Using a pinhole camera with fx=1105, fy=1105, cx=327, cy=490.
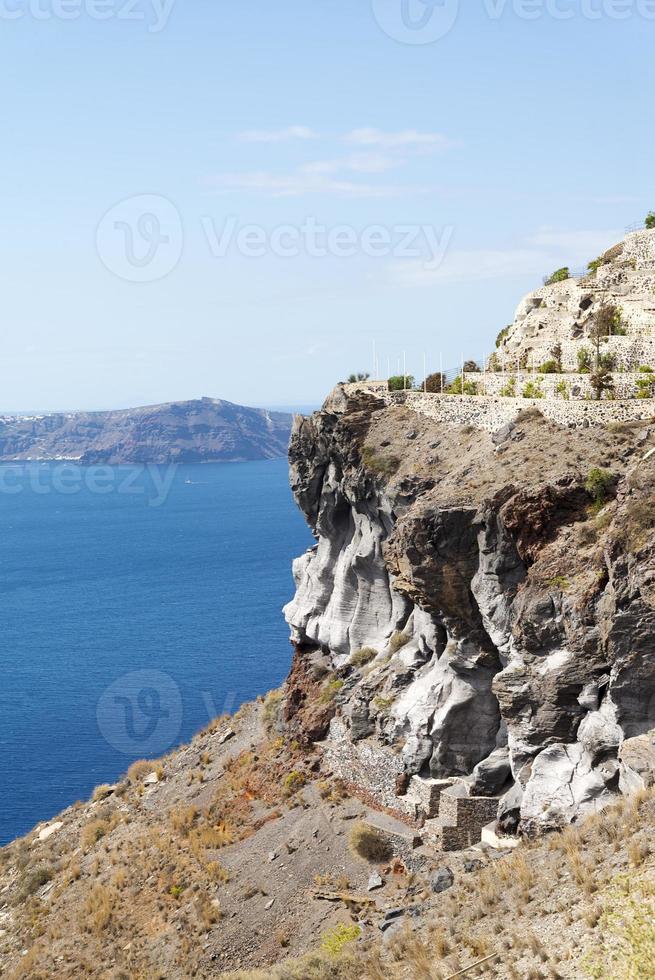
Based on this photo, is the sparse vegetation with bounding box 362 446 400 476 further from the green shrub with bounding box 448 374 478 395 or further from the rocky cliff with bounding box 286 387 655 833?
the green shrub with bounding box 448 374 478 395

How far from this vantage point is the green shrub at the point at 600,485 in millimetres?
38875

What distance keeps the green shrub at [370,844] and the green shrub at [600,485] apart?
14917 mm

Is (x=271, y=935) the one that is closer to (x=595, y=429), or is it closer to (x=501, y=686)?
(x=501, y=686)

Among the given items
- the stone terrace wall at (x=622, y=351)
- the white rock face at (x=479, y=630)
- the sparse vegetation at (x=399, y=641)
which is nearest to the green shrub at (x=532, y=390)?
the stone terrace wall at (x=622, y=351)

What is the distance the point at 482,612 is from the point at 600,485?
6.54 metres

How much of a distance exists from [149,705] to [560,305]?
50.3m

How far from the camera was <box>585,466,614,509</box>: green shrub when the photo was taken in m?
38.9

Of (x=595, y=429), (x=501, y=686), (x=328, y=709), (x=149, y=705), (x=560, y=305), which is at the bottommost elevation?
(x=149, y=705)

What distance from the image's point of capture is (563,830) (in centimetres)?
3438

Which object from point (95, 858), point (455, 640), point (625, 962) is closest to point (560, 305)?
Answer: point (455, 640)

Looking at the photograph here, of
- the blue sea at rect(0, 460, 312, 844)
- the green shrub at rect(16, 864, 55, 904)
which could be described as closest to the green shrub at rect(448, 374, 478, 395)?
the green shrub at rect(16, 864, 55, 904)

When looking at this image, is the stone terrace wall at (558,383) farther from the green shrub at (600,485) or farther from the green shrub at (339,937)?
the green shrub at (339,937)

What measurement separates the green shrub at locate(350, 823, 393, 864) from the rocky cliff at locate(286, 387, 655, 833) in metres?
1.83

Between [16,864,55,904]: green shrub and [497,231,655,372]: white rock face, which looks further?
[16,864,55,904]: green shrub
